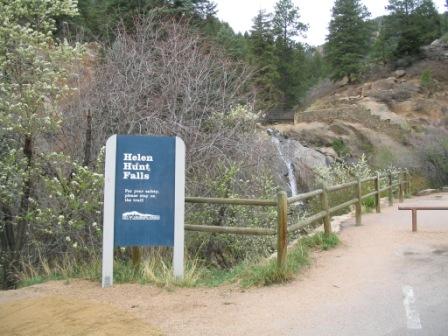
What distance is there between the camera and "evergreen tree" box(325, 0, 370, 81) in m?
61.4

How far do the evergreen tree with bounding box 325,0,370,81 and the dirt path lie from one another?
55.1 m

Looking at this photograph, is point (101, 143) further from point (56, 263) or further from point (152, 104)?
point (56, 263)

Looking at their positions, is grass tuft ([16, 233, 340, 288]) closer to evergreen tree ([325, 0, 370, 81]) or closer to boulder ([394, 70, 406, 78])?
boulder ([394, 70, 406, 78])

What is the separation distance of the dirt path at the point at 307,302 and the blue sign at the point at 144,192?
0.75 metres

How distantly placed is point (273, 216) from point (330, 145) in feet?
77.3

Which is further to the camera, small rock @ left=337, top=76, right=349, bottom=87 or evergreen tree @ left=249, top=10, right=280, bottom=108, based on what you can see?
small rock @ left=337, top=76, right=349, bottom=87

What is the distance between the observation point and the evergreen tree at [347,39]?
61.4 meters

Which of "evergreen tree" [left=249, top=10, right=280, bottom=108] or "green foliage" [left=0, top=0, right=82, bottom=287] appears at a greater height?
"evergreen tree" [left=249, top=10, right=280, bottom=108]

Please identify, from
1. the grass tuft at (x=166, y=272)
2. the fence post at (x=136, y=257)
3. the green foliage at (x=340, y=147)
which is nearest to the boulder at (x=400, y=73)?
the green foliage at (x=340, y=147)

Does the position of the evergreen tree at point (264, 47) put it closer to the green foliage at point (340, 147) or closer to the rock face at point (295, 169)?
the green foliage at point (340, 147)

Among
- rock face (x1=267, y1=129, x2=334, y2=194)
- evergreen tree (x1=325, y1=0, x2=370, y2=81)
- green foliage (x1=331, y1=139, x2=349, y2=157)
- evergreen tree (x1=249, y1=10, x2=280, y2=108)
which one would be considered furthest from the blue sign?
evergreen tree (x1=325, y1=0, x2=370, y2=81)

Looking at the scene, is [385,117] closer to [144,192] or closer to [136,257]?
[136,257]

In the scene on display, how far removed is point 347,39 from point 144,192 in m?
59.1

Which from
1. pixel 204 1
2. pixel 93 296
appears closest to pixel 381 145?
pixel 204 1
